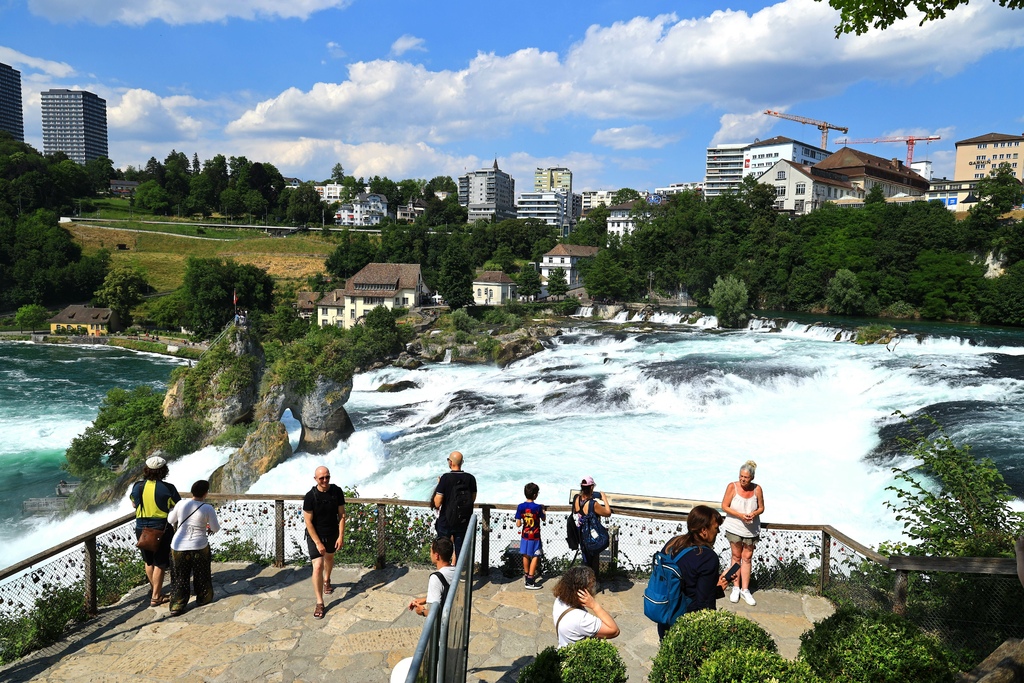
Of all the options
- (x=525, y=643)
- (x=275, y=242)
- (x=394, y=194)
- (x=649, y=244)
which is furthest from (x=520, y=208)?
(x=525, y=643)

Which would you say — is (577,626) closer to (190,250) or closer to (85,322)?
(85,322)

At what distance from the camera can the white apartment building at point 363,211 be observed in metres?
141

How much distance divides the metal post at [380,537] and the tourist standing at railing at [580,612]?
3.58m

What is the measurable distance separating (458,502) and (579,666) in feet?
11.2

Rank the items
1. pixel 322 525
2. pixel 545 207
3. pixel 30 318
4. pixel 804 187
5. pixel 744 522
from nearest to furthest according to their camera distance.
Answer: pixel 322 525 → pixel 744 522 → pixel 30 318 → pixel 804 187 → pixel 545 207

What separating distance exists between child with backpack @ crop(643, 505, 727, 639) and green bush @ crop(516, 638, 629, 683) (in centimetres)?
98

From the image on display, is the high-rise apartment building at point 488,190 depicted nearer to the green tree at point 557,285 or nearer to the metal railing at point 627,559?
the green tree at point 557,285

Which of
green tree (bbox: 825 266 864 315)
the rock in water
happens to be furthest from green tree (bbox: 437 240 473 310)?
→ the rock in water

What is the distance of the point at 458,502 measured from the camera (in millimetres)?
7055

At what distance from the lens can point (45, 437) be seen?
105 feet

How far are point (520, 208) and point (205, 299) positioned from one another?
11345cm

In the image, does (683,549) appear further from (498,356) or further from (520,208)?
(520,208)

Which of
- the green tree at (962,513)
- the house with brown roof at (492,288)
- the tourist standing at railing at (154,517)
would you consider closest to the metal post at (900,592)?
the green tree at (962,513)

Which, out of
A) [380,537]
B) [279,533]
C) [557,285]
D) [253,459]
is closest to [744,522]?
[380,537]
